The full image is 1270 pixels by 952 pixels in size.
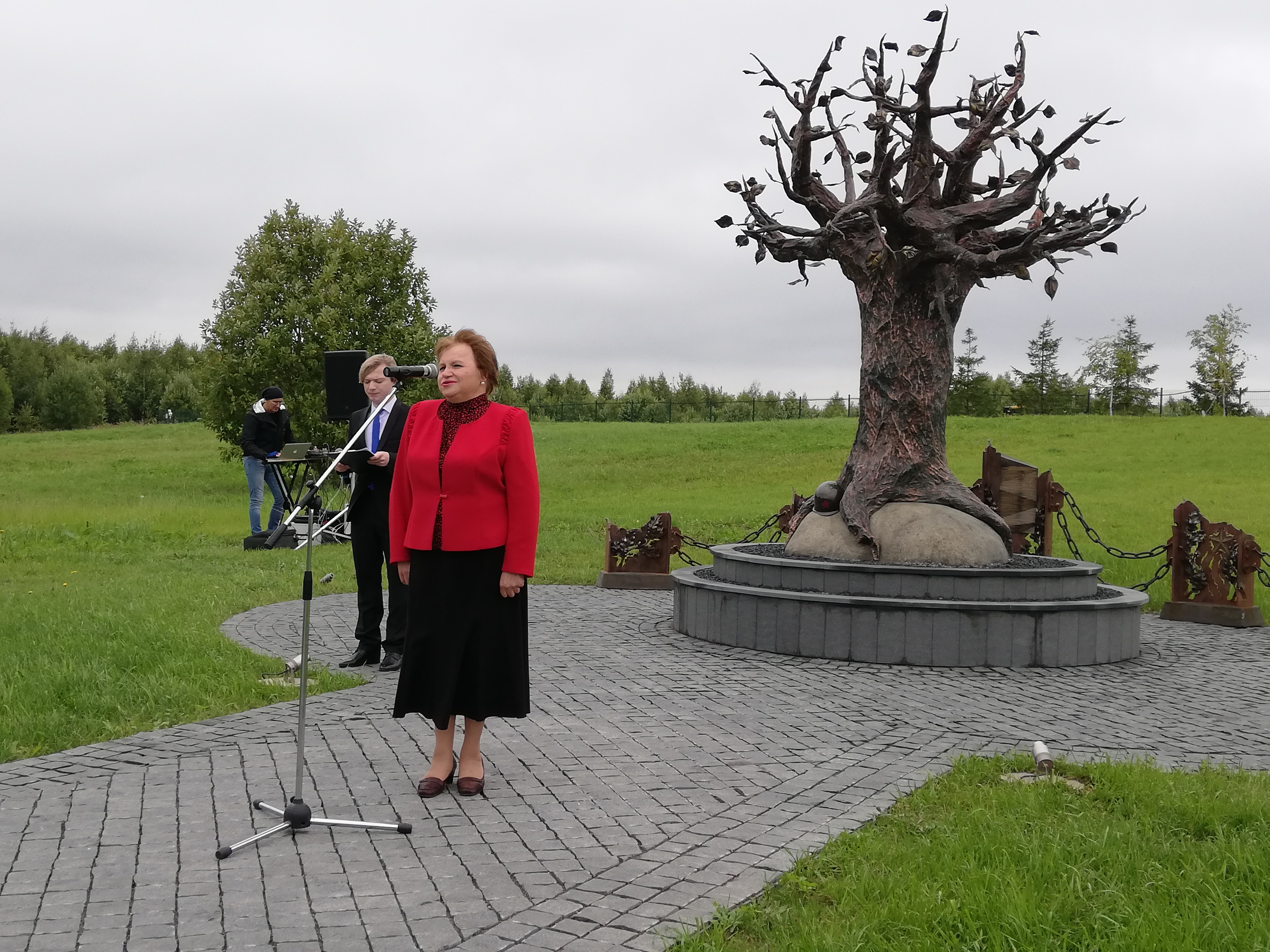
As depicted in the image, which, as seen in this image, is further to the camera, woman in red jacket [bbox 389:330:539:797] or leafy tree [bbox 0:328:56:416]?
leafy tree [bbox 0:328:56:416]

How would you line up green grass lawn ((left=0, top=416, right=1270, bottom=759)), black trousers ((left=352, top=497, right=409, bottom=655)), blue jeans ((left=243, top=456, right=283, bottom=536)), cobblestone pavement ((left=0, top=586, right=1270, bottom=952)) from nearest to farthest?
1. cobblestone pavement ((left=0, top=586, right=1270, bottom=952))
2. green grass lawn ((left=0, top=416, right=1270, bottom=759))
3. black trousers ((left=352, top=497, right=409, bottom=655))
4. blue jeans ((left=243, top=456, right=283, bottom=536))

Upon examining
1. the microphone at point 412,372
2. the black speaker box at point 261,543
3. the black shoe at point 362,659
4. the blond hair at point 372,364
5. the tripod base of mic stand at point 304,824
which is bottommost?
the black speaker box at point 261,543

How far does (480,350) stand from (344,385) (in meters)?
4.14

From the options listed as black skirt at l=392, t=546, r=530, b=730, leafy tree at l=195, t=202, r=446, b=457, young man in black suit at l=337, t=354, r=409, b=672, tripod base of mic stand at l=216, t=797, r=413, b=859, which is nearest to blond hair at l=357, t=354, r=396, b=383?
young man in black suit at l=337, t=354, r=409, b=672

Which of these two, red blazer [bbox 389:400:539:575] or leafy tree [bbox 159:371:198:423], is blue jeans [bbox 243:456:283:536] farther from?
leafy tree [bbox 159:371:198:423]

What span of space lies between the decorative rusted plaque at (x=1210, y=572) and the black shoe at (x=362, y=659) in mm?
7925

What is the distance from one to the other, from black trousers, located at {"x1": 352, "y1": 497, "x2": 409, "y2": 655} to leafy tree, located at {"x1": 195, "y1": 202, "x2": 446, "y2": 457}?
771 inches

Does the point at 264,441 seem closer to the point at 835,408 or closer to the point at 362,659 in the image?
the point at 362,659

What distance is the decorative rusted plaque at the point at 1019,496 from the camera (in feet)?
45.1

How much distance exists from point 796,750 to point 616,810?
4.90 ft

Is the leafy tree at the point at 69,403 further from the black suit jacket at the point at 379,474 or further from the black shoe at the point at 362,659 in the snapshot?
the black suit jacket at the point at 379,474

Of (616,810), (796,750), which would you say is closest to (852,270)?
(796,750)

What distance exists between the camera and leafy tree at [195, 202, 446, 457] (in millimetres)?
28969

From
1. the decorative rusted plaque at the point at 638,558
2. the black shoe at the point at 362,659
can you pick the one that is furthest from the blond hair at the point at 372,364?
the decorative rusted plaque at the point at 638,558
